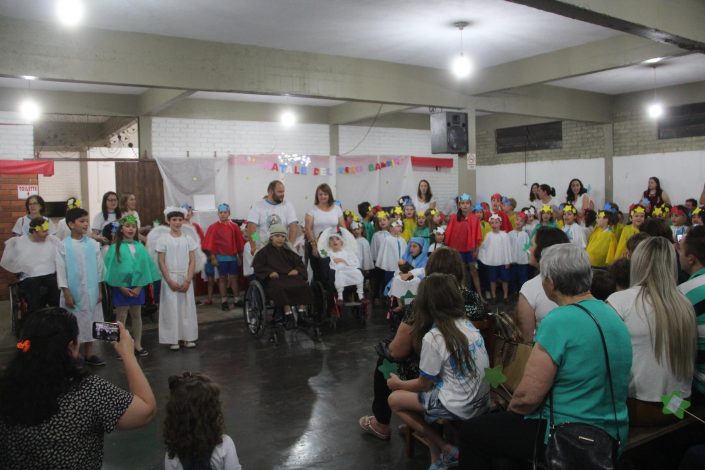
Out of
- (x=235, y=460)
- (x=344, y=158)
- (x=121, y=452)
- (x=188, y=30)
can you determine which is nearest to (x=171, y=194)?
(x=344, y=158)

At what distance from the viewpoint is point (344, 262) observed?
22.9 feet

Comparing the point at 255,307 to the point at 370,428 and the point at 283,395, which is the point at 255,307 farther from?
the point at 370,428

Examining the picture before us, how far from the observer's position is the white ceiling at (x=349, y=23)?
544 centimetres

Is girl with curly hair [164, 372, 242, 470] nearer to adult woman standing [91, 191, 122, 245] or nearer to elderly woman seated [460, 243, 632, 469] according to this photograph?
elderly woman seated [460, 243, 632, 469]

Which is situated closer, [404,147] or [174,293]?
[174,293]

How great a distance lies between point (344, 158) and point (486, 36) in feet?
16.8

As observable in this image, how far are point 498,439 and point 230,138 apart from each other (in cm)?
956

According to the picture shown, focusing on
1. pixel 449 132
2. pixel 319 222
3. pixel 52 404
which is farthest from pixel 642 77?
pixel 52 404

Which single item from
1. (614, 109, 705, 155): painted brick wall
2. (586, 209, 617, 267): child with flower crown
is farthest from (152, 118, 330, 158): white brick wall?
(586, 209, 617, 267): child with flower crown

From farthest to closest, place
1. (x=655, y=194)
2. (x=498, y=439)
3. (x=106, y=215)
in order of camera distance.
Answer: (x=655, y=194) → (x=106, y=215) → (x=498, y=439)

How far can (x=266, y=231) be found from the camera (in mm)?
6945

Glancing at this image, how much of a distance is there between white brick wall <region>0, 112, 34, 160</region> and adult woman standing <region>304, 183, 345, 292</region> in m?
5.38

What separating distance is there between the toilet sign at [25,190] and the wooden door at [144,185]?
51.2 inches

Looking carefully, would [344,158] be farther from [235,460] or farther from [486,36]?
[235,460]
